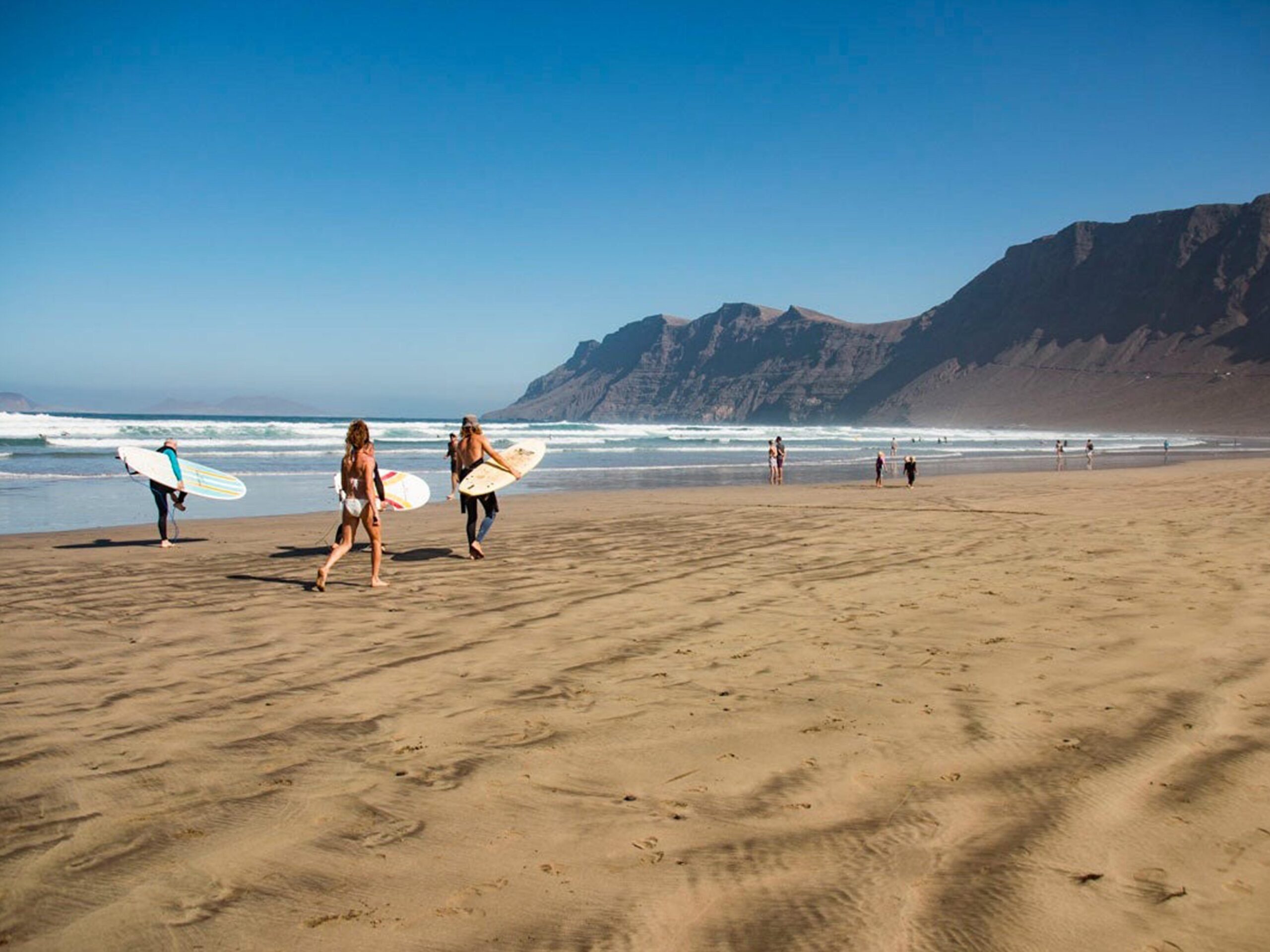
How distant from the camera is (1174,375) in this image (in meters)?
118

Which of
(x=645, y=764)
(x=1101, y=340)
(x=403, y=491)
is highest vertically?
(x=1101, y=340)

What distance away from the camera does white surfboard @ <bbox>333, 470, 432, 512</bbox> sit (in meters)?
12.8

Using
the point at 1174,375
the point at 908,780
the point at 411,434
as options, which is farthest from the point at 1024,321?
the point at 908,780

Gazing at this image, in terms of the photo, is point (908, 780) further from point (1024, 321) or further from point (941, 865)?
point (1024, 321)

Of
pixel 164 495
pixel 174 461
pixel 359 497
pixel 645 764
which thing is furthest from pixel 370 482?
pixel 645 764

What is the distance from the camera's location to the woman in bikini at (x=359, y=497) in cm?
836

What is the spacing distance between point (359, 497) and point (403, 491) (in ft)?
15.1

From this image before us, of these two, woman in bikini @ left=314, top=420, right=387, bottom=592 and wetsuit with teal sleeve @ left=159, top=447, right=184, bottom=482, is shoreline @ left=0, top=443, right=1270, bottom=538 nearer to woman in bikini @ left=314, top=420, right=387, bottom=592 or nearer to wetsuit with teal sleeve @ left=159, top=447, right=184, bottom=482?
wetsuit with teal sleeve @ left=159, top=447, right=184, bottom=482

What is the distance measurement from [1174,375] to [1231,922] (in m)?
135

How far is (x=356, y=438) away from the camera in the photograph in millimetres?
8320

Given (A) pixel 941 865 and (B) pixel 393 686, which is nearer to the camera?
(A) pixel 941 865

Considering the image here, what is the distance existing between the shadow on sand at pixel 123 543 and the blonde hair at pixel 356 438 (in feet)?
16.3

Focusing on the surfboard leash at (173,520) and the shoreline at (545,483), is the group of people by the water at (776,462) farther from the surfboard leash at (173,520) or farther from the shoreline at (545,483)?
the surfboard leash at (173,520)

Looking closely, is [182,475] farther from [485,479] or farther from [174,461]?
[485,479]
